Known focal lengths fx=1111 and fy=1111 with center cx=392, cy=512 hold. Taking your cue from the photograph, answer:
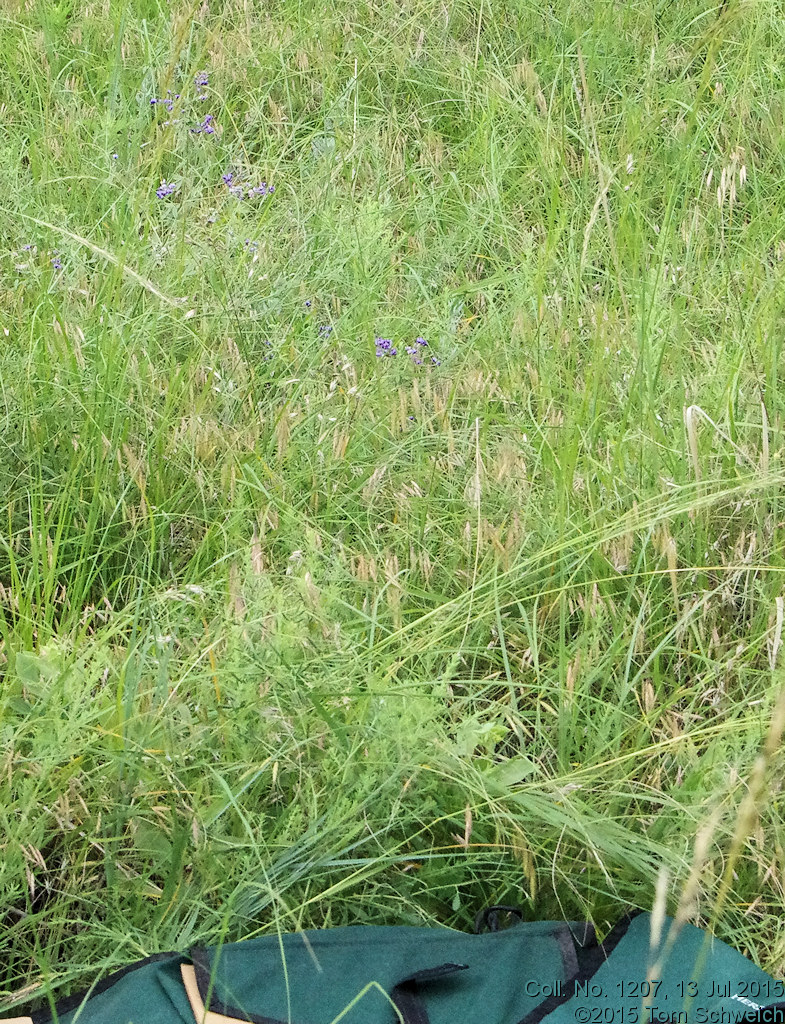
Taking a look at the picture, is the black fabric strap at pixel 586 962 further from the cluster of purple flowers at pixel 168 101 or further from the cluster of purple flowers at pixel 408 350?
the cluster of purple flowers at pixel 168 101

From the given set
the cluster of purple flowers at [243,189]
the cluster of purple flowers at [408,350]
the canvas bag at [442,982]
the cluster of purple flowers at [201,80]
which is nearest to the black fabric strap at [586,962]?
the canvas bag at [442,982]

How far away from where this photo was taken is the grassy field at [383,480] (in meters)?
1.40

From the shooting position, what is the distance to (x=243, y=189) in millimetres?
2686

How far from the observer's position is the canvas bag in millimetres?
1272

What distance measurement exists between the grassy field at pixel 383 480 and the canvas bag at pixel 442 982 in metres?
0.04

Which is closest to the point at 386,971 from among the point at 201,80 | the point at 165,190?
the point at 165,190

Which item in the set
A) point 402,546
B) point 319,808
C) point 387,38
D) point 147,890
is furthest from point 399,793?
point 387,38

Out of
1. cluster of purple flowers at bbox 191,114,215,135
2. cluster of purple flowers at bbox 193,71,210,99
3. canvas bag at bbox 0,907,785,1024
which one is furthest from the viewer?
cluster of purple flowers at bbox 193,71,210,99

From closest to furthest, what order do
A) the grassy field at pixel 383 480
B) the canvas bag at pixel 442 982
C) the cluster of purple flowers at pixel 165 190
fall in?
1. the canvas bag at pixel 442 982
2. the grassy field at pixel 383 480
3. the cluster of purple flowers at pixel 165 190

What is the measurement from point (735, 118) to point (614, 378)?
1295 mm

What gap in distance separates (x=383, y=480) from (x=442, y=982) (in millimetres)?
891

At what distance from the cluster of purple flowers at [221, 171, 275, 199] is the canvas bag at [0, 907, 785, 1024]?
6.02 feet

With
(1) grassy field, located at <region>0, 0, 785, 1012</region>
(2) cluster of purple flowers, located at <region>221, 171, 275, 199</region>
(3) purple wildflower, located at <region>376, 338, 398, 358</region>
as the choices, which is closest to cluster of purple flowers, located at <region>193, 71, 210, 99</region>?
(1) grassy field, located at <region>0, 0, 785, 1012</region>

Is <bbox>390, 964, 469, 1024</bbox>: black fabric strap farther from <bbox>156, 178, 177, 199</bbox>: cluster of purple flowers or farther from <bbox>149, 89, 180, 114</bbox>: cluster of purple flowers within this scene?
<bbox>149, 89, 180, 114</bbox>: cluster of purple flowers
